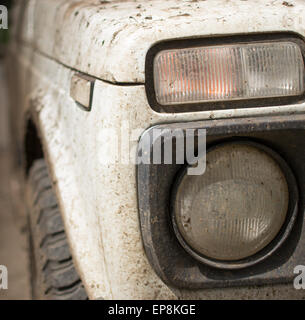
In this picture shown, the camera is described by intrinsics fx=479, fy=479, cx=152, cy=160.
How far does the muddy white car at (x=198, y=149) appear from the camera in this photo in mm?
1091

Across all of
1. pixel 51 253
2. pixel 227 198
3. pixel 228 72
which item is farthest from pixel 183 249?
pixel 51 253

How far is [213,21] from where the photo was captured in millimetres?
1113

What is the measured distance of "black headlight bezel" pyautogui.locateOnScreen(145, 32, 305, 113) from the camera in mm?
1090

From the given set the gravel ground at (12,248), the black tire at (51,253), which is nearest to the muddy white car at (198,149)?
the black tire at (51,253)

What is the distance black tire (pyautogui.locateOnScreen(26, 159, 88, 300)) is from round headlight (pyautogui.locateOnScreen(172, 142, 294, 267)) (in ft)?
1.52

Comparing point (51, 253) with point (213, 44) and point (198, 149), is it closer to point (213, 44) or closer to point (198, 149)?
point (198, 149)

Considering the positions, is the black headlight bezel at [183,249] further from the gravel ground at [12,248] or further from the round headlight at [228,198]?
the gravel ground at [12,248]

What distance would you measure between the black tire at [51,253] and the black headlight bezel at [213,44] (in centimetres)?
64

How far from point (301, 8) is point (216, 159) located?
1.39 feet

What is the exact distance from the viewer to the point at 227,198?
1.12 m

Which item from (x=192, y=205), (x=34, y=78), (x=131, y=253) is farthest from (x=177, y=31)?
(x=34, y=78)

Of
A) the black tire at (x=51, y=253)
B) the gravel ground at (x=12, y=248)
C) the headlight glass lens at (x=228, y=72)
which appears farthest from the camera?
the gravel ground at (x=12, y=248)

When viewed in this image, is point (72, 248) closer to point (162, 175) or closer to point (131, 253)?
point (131, 253)

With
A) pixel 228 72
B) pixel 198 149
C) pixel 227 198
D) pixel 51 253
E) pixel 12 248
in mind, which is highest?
pixel 228 72
